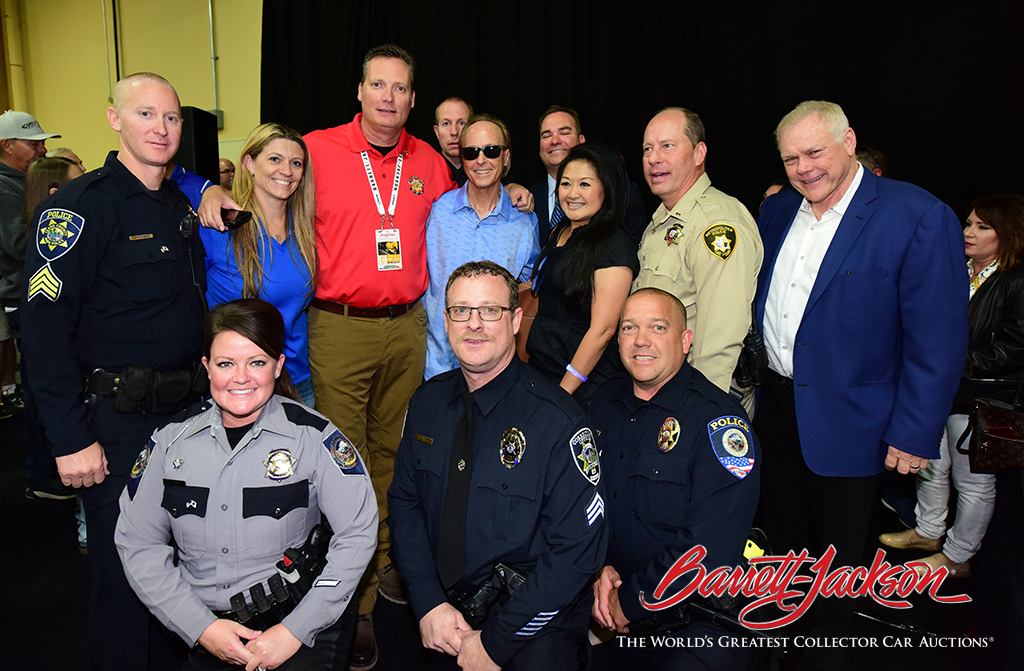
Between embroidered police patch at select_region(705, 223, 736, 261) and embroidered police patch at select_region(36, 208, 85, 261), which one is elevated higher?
embroidered police patch at select_region(705, 223, 736, 261)

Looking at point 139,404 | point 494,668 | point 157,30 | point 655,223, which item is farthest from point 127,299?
point 157,30

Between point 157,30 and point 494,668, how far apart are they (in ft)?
25.1

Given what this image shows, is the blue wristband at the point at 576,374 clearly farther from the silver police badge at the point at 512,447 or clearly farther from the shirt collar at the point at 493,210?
the shirt collar at the point at 493,210

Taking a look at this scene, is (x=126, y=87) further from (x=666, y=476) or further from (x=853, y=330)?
(x=853, y=330)

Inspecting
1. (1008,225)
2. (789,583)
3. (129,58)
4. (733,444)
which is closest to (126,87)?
(733,444)

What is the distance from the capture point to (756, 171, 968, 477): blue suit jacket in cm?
204

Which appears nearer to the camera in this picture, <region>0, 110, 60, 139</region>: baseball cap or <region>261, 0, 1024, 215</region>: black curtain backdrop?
<region>261, 0, 1024, 215</region>: black curtain backdrop

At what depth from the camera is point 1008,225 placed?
3004 millimetres

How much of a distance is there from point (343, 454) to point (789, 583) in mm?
1619

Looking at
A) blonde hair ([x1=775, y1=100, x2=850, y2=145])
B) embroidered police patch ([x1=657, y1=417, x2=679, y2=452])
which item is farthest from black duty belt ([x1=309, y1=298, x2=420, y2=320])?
blonde hair ([x1=775, y1=100, x2=850, y2=145])

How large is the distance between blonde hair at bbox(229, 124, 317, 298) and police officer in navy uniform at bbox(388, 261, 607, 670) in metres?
0.86

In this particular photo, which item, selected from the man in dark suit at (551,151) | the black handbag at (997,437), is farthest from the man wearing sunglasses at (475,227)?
the black handbag at (997,437)

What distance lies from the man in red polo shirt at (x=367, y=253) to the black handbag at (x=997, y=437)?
223cm

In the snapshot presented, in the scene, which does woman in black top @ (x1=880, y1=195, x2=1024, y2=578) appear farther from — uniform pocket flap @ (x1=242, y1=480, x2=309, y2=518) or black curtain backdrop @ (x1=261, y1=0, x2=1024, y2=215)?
uniform pocket flap @ (x1=242, y1=480, x2=309, y2=518)
